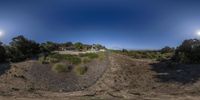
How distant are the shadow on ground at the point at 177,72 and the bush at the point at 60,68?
7.79 meters

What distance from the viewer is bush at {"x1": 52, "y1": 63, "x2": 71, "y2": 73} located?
35.1 m

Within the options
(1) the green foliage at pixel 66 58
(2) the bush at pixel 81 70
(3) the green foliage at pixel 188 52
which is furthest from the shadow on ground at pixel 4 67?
(3) the green foliage at pixel 188 52

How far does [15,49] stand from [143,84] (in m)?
15.2

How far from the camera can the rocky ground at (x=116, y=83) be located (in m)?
28.9

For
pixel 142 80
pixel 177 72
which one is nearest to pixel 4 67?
pixel 142 80

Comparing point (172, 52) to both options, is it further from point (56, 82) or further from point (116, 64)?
point (56, 82)

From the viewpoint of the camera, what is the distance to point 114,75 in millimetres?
33812

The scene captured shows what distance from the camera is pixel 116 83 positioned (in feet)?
106

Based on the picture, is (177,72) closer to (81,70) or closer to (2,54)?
(81,70)

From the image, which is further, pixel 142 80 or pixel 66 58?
pixel 66 58

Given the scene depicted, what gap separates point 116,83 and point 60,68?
582cm

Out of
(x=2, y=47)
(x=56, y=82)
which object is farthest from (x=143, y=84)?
(x=2, y=47)

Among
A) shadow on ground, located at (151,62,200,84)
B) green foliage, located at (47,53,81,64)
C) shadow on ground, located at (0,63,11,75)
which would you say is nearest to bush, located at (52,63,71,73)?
green foliage, located at (47,53,81,64)

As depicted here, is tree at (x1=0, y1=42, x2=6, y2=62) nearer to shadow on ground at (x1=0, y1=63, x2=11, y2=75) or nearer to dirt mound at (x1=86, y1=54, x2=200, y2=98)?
shadow on ground at (x1=0, y1=63, x2=11, y2=75)
